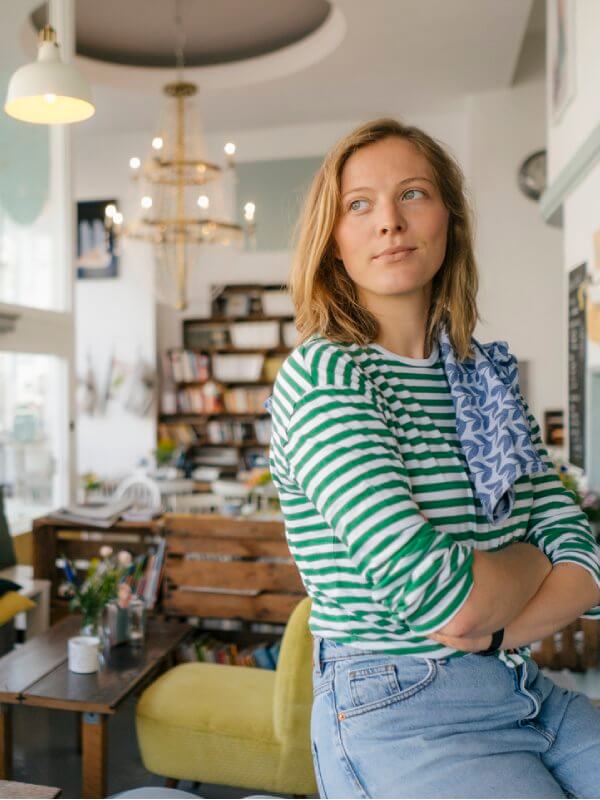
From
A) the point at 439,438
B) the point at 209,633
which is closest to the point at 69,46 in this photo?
the point at 209,633

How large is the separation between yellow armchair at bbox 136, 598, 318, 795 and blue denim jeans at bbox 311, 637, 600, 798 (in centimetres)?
137

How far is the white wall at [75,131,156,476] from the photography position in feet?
26.6

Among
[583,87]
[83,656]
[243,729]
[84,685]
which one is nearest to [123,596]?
[83,656]

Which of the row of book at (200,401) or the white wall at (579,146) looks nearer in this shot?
the white wall at (579,146)

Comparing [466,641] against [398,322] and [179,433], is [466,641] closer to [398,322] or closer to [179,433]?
[398,322]

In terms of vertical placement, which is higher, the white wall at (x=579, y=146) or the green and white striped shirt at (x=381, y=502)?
the white wall at (x=579, y=146)

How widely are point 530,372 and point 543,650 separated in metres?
4.17

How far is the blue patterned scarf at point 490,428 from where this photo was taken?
1.03m

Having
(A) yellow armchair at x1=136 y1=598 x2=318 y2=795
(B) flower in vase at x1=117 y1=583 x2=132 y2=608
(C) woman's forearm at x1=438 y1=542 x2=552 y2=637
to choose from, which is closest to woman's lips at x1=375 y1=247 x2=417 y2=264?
(C) woman's forearm at x1=438 y1=542 x2=552 y2=637

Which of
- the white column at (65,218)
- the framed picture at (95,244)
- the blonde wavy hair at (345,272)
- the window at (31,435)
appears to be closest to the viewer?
the blonde wavy hair at (345,272)

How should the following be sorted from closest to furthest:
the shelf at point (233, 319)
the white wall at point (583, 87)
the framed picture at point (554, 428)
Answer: the white wall at point (583, 87)
the framed picture at point (554, 428)
the shelf at point (233, 319)

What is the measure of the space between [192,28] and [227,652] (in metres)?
5.04

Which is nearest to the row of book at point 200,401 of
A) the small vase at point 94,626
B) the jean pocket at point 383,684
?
the small vase at point 94,626

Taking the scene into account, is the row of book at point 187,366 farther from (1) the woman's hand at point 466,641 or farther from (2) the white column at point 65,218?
(1) the woman's hand at point 466,641
